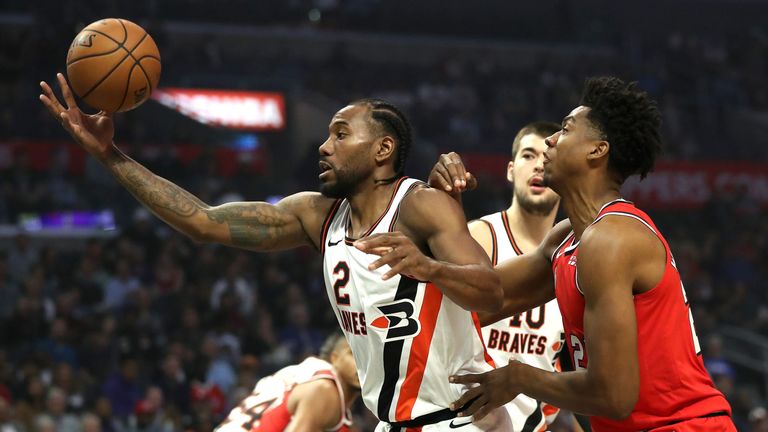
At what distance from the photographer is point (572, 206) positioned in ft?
12.6

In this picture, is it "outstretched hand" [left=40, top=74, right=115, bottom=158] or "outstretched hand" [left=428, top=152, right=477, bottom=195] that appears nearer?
"outstretched hand" [left=428, top=152, right=477, bottom=195]

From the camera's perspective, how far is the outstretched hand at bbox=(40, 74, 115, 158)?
4.29 meters

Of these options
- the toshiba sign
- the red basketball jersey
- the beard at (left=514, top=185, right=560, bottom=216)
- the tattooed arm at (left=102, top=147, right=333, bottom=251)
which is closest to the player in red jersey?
the red basketball jersey

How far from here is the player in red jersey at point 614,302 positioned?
3.42m

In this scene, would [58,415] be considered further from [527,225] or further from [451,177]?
[451,177]

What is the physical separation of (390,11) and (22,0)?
8.52m

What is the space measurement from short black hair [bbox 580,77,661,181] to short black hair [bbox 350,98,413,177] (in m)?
0.88

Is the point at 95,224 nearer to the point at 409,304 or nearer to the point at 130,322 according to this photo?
the point at 130,322

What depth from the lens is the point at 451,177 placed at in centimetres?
405

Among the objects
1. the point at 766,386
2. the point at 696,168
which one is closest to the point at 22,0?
the point at 696,168

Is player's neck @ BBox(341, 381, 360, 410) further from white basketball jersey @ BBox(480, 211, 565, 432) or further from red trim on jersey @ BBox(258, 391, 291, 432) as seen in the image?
white basketball jersey @ BBox(480, 211, 565, 432)

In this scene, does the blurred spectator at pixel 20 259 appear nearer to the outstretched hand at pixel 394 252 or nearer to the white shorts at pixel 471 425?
the white shorts at pixel 471 425

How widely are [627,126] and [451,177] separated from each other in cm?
71

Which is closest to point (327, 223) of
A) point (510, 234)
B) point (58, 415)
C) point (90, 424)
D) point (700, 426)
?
point (510, 234)
